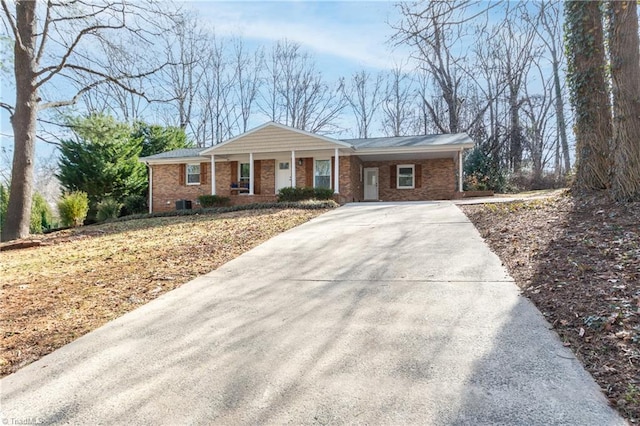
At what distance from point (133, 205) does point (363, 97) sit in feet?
71.1

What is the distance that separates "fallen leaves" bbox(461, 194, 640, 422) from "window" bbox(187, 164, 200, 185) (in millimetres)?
15414

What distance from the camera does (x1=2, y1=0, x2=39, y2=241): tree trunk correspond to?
11.1 meters

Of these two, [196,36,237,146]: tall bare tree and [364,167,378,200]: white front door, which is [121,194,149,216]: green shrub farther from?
[196,36,237,146]: tall bare tree

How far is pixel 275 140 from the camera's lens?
16.3m

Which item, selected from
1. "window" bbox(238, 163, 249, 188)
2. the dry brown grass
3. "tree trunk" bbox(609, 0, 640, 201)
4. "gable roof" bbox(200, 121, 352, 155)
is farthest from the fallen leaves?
"window" bbox(238, 163, 249, 188)

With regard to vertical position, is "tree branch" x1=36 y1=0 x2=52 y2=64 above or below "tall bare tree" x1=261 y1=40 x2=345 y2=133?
below

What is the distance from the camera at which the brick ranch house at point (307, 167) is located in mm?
16172

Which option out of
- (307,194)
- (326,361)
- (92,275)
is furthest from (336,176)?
(326,361)

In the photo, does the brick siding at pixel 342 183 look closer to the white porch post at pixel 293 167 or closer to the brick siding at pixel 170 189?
the brick siding at pixel 170 189

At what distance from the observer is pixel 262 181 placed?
18.4 meters

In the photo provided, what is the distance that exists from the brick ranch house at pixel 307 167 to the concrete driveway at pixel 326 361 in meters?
11.4

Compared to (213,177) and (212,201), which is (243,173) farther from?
(212,201)

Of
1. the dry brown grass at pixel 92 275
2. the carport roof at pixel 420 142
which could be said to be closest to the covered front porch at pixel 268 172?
the carport roof at pixel 420 142

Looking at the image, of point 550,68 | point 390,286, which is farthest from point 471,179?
point 390,286
